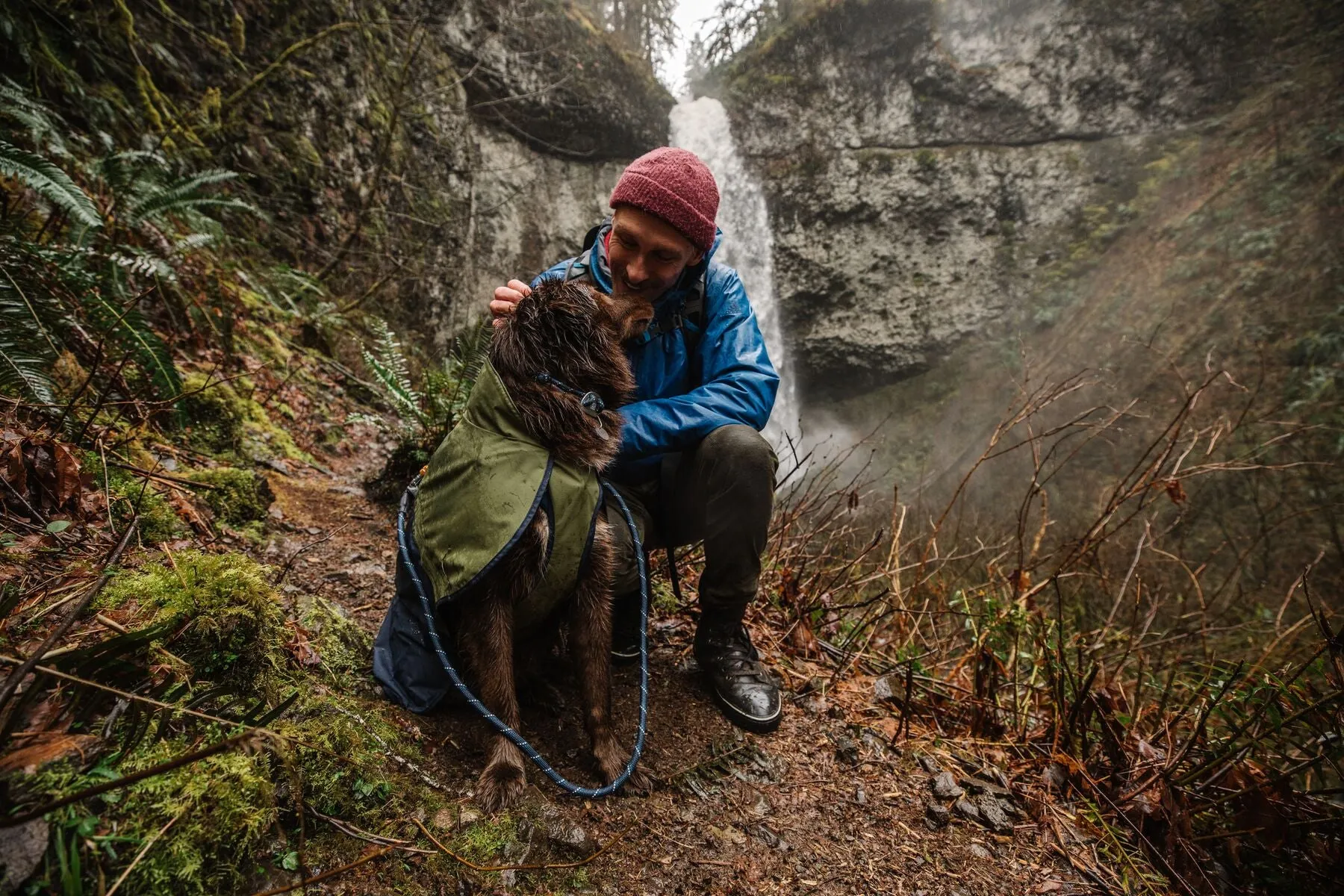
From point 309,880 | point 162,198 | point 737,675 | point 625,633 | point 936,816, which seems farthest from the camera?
point 162,198

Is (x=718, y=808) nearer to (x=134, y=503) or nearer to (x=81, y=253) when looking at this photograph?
(x=134, y=503)

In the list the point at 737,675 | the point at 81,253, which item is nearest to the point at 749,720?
the point at 737,675

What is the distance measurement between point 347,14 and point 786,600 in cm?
831

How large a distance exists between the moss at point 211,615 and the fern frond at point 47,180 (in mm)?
2141

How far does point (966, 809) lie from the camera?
193 centimetres

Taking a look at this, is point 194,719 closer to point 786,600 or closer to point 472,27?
point 786,600

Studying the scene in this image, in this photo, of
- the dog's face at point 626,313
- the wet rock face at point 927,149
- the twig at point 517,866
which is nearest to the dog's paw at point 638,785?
the twig at point 517,866

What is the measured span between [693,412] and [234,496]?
188 cm

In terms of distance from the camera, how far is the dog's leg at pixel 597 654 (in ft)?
5.72

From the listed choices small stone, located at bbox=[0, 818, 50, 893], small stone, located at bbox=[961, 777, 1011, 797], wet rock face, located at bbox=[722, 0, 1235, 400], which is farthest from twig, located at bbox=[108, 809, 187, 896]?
wet rock face, located at bbox=[722, 0, 1235, 400]

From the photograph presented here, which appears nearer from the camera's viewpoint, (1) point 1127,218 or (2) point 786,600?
(2) point 786,600

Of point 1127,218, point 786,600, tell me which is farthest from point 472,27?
point 1127,218

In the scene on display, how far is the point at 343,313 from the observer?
538 centimetres

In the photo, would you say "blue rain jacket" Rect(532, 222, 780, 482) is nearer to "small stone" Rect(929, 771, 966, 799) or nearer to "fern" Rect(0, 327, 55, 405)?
"small stone" Rect(929, 771, 966, 799)
